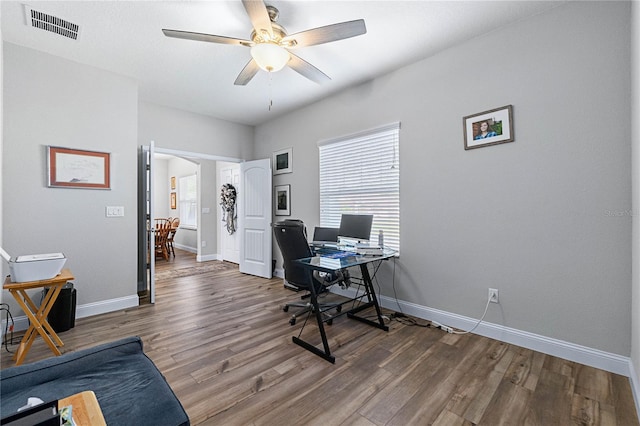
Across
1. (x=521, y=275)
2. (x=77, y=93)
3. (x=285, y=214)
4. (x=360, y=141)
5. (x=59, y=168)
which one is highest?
(x=77, y=93)

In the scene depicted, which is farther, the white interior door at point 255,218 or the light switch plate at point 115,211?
the white interior door at point 255,218

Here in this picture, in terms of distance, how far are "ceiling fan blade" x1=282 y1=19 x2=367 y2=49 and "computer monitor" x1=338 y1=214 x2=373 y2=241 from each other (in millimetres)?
1816

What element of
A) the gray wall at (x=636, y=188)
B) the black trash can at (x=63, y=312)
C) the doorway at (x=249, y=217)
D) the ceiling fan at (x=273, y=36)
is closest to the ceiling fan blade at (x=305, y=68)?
the ceiling fan at (x=273, y=36)

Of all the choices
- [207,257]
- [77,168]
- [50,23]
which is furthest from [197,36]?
[207,257]

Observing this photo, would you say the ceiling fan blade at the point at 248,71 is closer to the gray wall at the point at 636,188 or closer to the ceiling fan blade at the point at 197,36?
the ceiling fan blade at the point at 197,36

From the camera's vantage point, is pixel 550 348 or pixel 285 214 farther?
pixel 285 214

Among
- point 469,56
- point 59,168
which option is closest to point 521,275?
point 469,56

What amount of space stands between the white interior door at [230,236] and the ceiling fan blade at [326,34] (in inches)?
166

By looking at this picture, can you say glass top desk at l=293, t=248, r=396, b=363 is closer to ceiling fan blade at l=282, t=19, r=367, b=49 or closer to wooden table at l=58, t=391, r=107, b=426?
wooden table at l=58, t=391, r=107, b=426

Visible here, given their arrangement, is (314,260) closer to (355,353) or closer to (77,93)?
(355,353)

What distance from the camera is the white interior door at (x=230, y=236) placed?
20.2 feet

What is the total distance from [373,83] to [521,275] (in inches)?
103

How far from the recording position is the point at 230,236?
6.29 meters

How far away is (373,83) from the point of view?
3.38m
